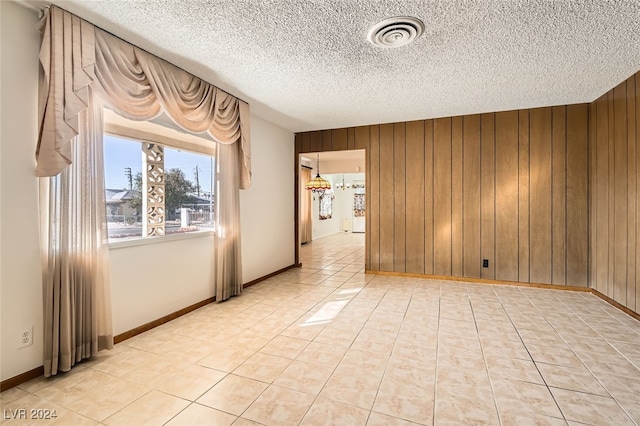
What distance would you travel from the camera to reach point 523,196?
4.25m

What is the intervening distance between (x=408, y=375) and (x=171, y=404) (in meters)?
1.55

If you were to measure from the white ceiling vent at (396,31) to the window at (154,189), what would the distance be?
7.81 feet

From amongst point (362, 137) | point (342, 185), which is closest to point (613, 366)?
point (362, 137)

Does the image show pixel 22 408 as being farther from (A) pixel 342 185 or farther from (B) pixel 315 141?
(A) pixel 342 185

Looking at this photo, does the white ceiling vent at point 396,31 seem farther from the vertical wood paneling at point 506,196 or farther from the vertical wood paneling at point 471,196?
the vertical wood paneling at point 506,196

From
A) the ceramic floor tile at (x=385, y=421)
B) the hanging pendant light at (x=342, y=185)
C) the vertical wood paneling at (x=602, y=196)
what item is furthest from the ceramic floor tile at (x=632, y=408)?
the hanging pendant light at (x=342, y=185)

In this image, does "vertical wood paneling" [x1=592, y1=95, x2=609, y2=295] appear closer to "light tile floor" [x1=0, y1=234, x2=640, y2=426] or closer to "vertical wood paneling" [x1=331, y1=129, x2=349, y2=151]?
"light tile floor" [x1=0, y1=234, x2=640, y2=426]

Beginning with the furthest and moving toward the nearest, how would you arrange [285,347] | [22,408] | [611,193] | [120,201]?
[611,193]
[120,201]
[285,347]
[22,408]

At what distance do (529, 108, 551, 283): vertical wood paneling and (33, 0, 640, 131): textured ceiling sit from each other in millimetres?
348

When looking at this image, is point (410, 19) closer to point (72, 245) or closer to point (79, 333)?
point (72, 245)

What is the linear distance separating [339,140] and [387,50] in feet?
8.95

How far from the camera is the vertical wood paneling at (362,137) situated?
5094 millimetres

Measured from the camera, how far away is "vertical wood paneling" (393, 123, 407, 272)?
16.0ft

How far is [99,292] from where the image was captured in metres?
2.30
